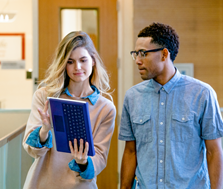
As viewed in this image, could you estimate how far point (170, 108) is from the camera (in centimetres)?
127

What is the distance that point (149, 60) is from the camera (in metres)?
1.25

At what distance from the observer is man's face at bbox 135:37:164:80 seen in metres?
1.25

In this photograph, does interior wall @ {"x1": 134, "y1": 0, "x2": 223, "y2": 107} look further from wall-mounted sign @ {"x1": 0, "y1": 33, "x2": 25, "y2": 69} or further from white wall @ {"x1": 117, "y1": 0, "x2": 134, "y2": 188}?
wall-mounted sign @ {"x1": 0, "y1": 33, "x2": 25, "y2": 69}

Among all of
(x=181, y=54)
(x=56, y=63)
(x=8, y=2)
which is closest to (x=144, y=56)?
(x=56, y=63)

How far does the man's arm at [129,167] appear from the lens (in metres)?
1.33

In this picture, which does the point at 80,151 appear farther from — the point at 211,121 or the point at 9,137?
the point at 9,137

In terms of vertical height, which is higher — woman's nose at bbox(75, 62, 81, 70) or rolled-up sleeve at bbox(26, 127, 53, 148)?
woman's nose at bbox(75, 62, 81, 70)

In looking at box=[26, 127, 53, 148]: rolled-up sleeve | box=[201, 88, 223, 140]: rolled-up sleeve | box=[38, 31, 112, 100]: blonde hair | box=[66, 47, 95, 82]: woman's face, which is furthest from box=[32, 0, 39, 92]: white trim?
box=[201, 88, 223, 140]: rolled-up sleeve

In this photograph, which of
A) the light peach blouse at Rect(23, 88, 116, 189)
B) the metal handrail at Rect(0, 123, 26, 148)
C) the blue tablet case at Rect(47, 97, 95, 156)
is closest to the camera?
the blue tablet case at Rect(47, 97, 95, 156)

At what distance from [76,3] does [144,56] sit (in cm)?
162

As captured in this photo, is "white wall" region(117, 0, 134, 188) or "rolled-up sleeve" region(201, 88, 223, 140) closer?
"rolled-up sleeve" region(201, 88, 223, 140)

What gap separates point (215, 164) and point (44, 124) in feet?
2.42

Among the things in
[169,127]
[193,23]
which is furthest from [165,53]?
[193,23]

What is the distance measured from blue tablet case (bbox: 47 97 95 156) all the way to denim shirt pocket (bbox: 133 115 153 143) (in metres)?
0.30
